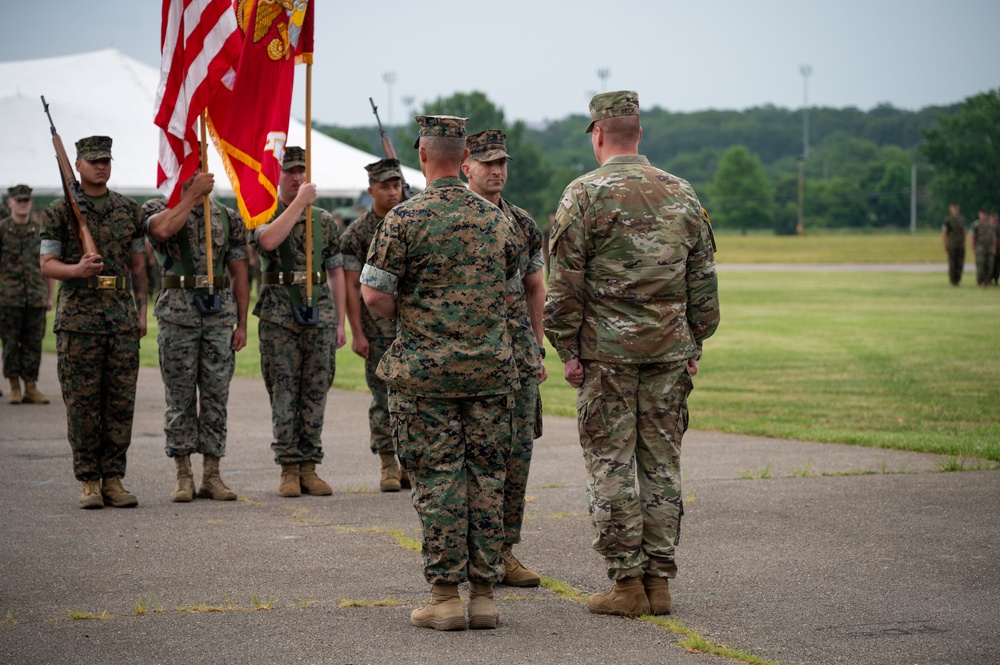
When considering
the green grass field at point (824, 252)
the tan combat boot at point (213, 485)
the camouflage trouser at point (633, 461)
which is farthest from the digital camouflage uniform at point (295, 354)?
the green grass field at point (824, 252)

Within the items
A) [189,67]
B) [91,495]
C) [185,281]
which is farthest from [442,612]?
[189,67]

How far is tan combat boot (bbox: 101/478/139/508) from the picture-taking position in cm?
830

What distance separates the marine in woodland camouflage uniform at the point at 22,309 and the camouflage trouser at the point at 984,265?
27.9m

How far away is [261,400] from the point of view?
578 inches

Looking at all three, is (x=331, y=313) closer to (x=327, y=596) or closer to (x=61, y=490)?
(x=61, y=490)

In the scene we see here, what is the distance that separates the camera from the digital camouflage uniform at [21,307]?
1455 centimetres

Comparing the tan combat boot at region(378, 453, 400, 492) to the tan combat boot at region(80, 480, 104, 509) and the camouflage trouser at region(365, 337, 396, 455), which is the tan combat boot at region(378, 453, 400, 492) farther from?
the tan combat boot at region(80, 480, 104, 509)

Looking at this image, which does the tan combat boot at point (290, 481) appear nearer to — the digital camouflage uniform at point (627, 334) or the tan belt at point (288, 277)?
the tan belt at point (288, 277)

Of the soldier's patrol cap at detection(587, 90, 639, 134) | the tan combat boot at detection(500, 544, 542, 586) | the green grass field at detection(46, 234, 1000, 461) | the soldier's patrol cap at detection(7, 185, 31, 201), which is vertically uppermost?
the soldier's patrol cap at detection(587, 90, 639, 134)

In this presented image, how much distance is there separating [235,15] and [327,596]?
191 inches

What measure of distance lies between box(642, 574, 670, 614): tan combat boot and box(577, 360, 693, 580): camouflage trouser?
42mm

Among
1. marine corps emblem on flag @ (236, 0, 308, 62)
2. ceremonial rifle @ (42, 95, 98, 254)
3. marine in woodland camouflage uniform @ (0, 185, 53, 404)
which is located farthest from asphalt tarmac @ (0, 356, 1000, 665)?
marine in woodland camouflage uniform @ (0, 185, 53, 404)

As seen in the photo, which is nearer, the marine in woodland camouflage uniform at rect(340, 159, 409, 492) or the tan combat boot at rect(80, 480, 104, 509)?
the tan combat boot at rect(80, 480, 104, 509)

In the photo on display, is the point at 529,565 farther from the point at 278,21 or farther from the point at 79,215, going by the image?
the point at 278,21
